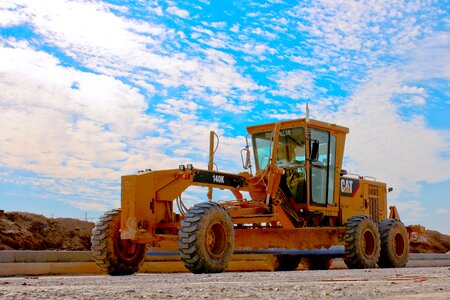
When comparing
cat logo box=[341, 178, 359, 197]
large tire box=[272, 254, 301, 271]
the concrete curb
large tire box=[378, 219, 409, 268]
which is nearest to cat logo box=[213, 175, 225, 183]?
the concrete curb

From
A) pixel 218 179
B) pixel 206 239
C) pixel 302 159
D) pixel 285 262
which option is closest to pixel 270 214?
pixel 218 179

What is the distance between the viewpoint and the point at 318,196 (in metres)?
15.1

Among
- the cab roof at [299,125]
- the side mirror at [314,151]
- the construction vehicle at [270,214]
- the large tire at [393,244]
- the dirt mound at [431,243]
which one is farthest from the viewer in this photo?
the dirt mound at [431,243]

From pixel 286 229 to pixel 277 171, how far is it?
126cm

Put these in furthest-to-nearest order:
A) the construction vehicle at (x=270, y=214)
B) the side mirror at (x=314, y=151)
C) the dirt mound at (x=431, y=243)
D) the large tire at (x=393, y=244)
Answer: the dirt mound at (x=431, y=243), the large tire at (x=393, y=244), the side mirror at (x=314, y=151), the construction vehicle at (x=270, y=214)

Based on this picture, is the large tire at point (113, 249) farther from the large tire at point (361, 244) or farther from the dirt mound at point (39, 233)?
the dirt mound at point (39, 233)

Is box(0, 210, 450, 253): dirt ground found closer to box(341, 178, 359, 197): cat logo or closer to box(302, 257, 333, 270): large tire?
box(341, 178, 359, 197): cat logo

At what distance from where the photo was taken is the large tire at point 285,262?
16.6 metres

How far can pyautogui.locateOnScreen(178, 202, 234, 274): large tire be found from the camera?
402 inches

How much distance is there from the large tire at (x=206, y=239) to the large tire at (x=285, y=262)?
581 cm

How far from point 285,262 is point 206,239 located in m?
6.69

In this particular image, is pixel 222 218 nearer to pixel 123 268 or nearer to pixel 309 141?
pixel 123 268

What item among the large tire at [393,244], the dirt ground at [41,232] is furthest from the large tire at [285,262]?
the dirt ground at [41,232]

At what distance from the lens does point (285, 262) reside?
16.7m
